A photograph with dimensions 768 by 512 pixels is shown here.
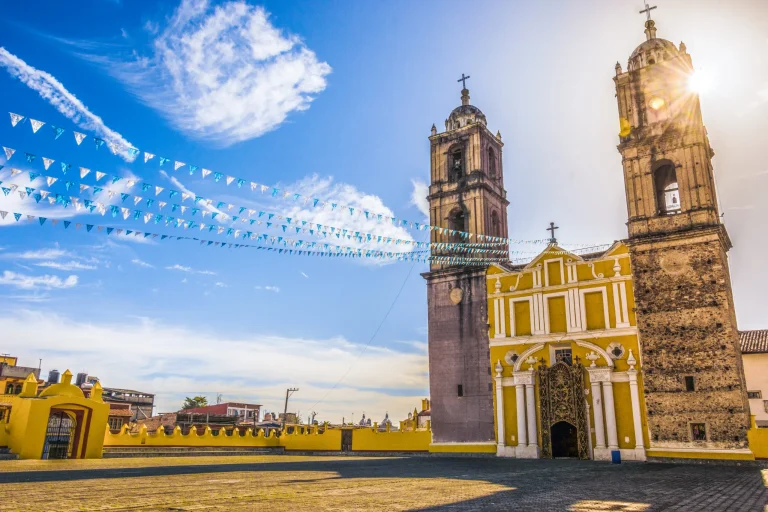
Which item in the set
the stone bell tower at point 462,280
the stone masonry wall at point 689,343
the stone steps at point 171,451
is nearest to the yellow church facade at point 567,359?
the stone masonry wall at point 689,343

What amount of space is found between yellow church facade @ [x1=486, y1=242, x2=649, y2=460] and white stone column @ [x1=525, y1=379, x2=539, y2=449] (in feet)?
0.14

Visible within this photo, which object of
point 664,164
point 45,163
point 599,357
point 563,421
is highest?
point 664,164

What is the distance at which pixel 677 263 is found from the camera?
23781 mm

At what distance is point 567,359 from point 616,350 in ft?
7.05

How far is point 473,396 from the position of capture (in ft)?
89.9

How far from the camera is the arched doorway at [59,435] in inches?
854

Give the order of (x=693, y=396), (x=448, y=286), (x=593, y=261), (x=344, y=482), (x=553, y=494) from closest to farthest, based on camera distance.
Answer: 1. (x=553, y=494)
2. (x=344, y=482)
3. (x=693, y=396)
4. (x=593, y=261)
5. (x=448, y=286)

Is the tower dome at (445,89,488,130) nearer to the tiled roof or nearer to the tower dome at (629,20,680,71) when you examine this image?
the tower dome at (629,20,680,71)

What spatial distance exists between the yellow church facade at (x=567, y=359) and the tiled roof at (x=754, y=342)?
1306 centimetres

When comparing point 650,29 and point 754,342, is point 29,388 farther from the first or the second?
point 754,342

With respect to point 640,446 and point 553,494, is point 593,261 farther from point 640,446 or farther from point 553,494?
point 553,494

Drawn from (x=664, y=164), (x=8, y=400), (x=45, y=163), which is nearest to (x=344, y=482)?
(x=45, y=163)

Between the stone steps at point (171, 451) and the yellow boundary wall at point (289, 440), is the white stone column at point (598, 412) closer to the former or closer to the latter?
the yellow boundary wall at point (289, 440)

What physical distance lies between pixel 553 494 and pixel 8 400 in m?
31.5
